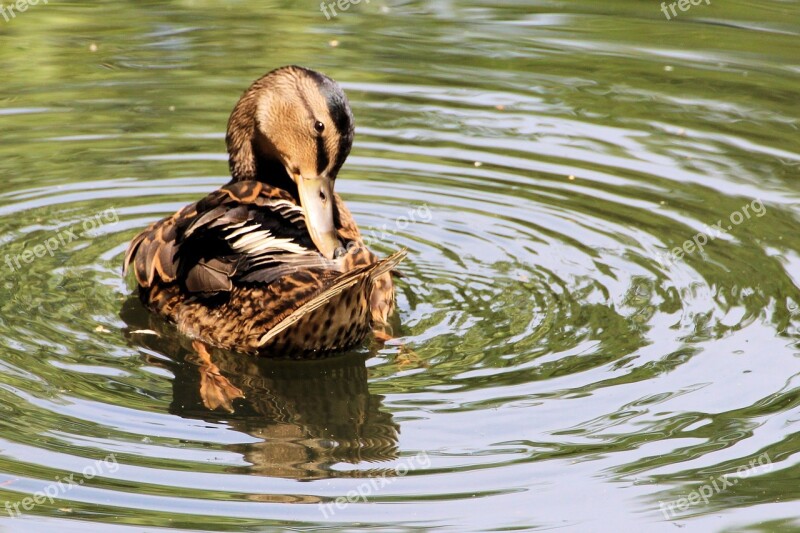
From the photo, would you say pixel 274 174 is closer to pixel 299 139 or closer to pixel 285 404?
pixel 299 139

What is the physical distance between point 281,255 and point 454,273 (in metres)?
1.71

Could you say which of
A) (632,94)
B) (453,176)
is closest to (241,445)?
(453,176)

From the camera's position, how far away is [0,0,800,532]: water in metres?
5.45

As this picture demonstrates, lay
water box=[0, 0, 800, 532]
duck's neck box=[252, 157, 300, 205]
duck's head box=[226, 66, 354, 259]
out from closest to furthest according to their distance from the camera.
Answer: water box=[0, 0, 800, 532] → duck's head box=[226, 66, 354, 259] → duck's neck box=[252, 157, 300, 205]

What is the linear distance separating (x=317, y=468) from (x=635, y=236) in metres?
3.51

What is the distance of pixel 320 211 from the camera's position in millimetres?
6977

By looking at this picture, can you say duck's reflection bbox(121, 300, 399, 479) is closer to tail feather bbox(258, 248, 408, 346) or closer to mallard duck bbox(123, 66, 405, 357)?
mallard duck bbox(123, 66, 405, 357)

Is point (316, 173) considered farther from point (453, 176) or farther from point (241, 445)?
point (453, 176)

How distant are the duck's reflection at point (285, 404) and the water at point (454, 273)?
0.07 ft

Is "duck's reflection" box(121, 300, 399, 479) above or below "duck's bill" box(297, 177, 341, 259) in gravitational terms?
below

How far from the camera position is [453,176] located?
9.56 m

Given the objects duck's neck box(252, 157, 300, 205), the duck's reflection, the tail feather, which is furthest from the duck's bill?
the duck's reflection

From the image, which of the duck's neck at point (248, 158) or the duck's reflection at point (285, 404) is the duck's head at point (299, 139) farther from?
the duck's reflection at point (285, 404)

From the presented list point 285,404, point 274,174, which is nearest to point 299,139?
point 274,174
